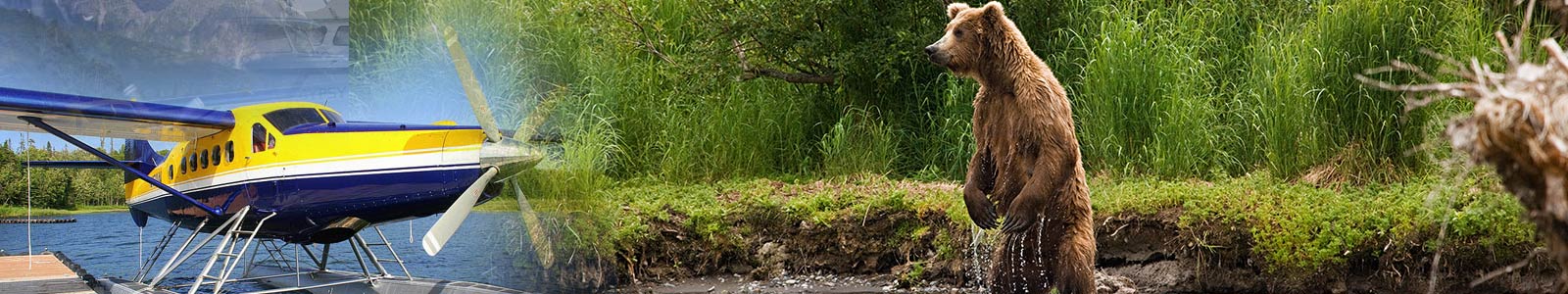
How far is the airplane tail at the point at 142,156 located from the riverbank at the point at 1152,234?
2.12 meters

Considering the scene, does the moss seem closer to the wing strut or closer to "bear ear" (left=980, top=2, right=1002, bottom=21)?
"bear ear" (left=980, top=2, right=1002, bottom=21)

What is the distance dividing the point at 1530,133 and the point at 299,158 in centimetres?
432

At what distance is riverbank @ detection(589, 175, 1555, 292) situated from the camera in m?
4.43

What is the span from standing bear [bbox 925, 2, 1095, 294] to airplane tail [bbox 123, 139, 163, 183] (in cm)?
→ 394

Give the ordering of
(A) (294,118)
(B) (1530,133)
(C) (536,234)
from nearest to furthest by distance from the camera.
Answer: (B) (1530,133) → (A) (294,118) → (C) (536,234)

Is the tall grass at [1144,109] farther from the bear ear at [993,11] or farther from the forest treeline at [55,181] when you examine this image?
the forest treeline at [55,181]

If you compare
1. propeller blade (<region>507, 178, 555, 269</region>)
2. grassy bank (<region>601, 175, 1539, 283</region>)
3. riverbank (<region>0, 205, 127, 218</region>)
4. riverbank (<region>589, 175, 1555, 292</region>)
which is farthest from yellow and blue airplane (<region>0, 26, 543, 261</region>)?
riverbank (<region>0, 205, 127, 218</region>)

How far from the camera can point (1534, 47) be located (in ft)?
18.9

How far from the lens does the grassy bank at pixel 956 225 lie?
445 centimetres

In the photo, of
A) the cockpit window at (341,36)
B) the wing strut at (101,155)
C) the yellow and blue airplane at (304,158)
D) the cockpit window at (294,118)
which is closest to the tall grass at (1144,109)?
the yellow and blue airplane at (304,158)

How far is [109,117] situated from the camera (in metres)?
4.37

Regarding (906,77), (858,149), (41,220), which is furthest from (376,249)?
(906,77)

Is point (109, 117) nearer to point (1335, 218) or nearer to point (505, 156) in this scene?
point (505, 156)

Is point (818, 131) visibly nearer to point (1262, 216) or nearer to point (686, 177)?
point (686, 177)
